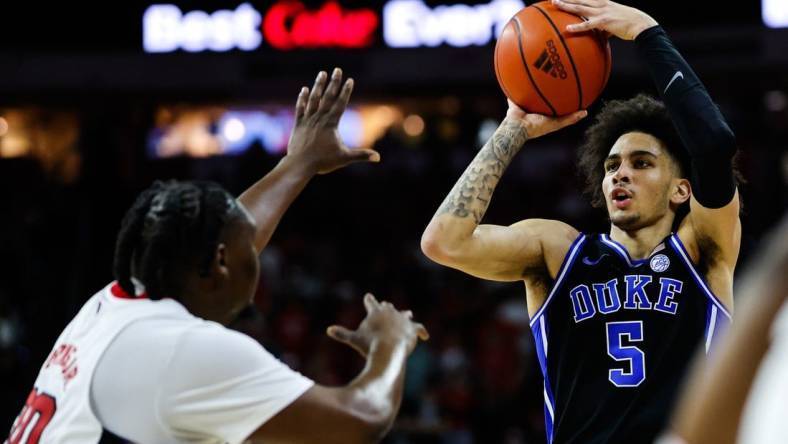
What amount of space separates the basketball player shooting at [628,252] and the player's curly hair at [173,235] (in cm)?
129

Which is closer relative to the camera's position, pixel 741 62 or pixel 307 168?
pixel 307 168

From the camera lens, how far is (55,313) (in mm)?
10641

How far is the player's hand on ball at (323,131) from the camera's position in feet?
12.1

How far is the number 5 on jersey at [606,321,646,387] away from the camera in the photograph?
11.0 ft

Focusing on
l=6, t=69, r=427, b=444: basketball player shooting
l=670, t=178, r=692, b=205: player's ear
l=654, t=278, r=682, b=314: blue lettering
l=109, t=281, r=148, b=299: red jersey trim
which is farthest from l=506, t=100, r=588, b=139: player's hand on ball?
l=109, t=281, r=148, b=299: red jersey trim

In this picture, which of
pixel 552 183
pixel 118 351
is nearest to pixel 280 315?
pixel 552 183

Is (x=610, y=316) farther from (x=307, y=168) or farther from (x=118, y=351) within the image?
(x=118, y=351)

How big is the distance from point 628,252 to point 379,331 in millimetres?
1283

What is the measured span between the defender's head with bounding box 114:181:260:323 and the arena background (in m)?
4.34

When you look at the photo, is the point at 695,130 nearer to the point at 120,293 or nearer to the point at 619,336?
the point at 619,336

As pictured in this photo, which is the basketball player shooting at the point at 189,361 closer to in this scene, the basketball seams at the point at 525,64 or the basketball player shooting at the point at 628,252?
the basketball player shooting at the point at 628,252

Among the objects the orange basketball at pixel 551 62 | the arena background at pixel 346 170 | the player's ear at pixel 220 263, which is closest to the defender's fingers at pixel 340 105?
the orange basketball at pixel 551 62

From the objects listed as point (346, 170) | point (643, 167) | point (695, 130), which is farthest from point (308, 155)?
point (346, 170)

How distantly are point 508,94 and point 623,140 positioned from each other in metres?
0.45
